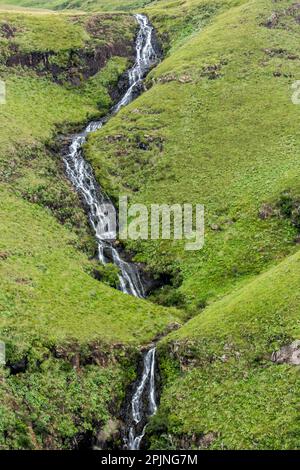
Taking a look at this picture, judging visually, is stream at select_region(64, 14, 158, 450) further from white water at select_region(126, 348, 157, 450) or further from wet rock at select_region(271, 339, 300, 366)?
wet rock at select_region(271, 339, 300, 366)

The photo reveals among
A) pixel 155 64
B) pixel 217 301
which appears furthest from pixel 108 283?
pixel 155 64

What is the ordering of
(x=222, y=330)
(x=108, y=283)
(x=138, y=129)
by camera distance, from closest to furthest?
(x=222, y=330)
(x=108, y=283)
(x=138, y=129)

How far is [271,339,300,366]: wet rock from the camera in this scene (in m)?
47.4

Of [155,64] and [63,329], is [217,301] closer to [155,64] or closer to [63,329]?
[63,329]

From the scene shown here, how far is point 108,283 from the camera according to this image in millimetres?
65812

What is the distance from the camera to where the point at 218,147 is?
284 feet

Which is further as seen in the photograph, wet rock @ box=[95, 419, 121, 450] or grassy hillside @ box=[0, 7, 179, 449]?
wet rock @ box=[95, 419, 121, 450]

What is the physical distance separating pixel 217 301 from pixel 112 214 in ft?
70.3

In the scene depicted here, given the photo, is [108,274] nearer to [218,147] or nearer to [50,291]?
[50,291]

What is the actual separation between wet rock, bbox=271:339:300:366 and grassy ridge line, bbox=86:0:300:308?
52.8 ft

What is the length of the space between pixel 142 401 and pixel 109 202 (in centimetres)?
3374

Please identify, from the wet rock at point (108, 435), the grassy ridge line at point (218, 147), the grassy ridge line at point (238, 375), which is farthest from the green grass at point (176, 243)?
the wet rock at point (108, 435)

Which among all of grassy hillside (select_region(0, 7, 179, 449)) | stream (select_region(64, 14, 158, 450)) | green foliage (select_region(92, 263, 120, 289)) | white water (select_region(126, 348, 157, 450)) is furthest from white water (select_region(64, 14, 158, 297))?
white water (select_region(126, 348, 157, 450))

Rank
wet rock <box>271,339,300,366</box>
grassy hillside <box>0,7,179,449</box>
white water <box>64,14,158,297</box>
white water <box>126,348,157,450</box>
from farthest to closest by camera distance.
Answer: white water <box>64,14,158,297</box> < white water <box>126,348,157,450</box> < wet rock <box>271,339,300,366</box> < grassy hillside <box>0,7,179,449</box>
